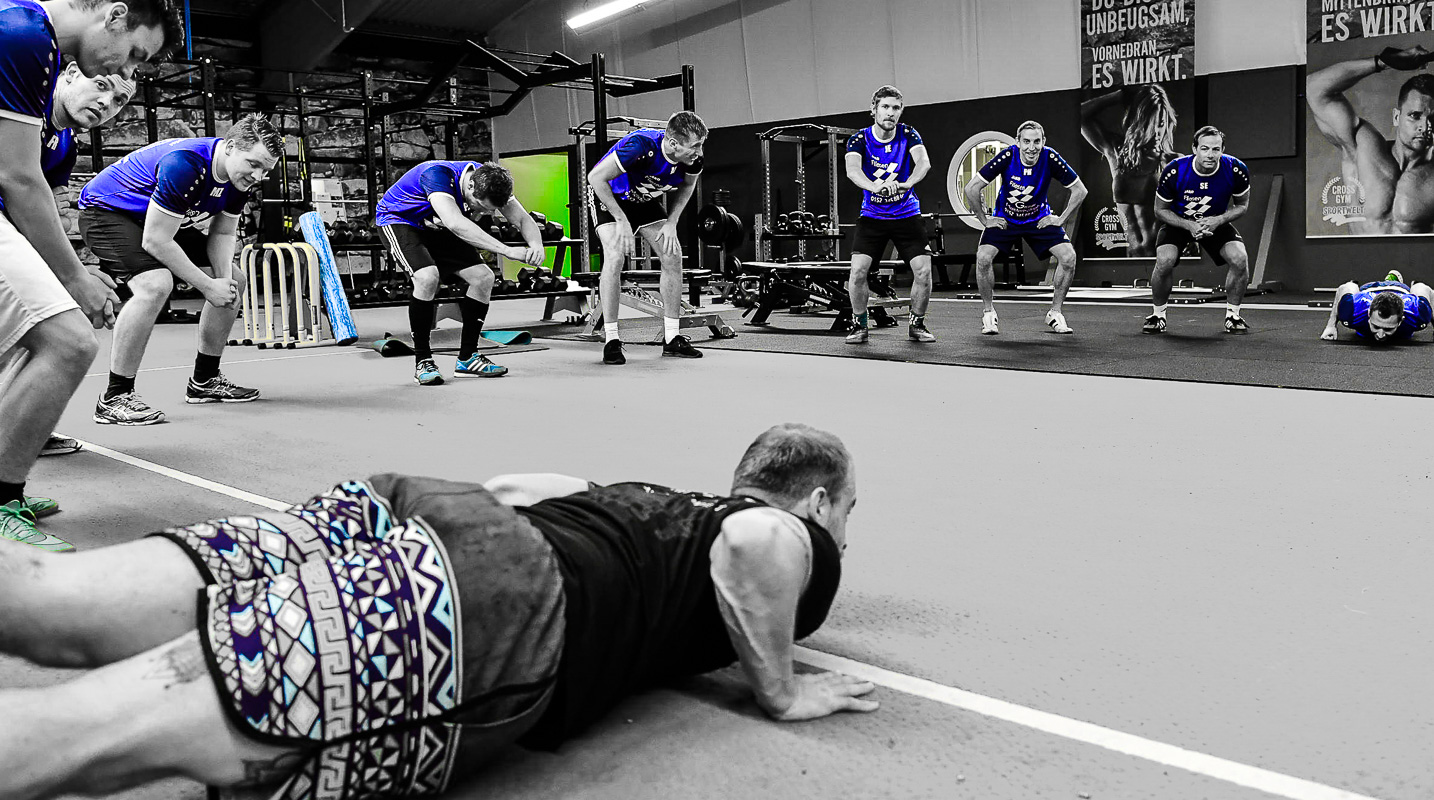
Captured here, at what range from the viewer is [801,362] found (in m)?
5.77

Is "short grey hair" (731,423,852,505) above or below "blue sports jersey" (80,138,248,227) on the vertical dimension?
below

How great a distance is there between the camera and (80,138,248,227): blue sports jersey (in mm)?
3969

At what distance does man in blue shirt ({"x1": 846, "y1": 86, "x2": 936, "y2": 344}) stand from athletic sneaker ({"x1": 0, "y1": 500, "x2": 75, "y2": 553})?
4816 millimetres

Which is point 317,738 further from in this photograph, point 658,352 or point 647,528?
point 658,352

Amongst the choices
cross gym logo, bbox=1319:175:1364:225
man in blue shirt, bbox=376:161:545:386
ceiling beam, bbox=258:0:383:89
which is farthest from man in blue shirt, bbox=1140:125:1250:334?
ceiling beam, bbox=258:0:383:89

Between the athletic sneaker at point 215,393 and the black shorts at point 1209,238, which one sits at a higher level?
the black shorts at point 1209,238

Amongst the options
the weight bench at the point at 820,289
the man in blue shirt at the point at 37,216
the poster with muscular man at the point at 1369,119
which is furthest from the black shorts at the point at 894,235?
the poster with muscular man at the point at 1369,119

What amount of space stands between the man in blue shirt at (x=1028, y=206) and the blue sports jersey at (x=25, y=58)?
17.8ft

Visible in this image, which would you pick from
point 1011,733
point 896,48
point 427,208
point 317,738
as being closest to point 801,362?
point 427,208

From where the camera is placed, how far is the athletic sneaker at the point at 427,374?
5082 mm

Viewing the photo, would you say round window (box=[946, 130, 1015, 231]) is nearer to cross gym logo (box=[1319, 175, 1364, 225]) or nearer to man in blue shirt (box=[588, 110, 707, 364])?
cross gym logo (box=[1319, 175, 1364, 225])

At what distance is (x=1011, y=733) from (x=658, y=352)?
5.24m

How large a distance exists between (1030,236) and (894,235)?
954 mm

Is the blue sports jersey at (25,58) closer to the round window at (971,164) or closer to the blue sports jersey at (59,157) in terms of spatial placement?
the blue sports jersey at (59,157)
